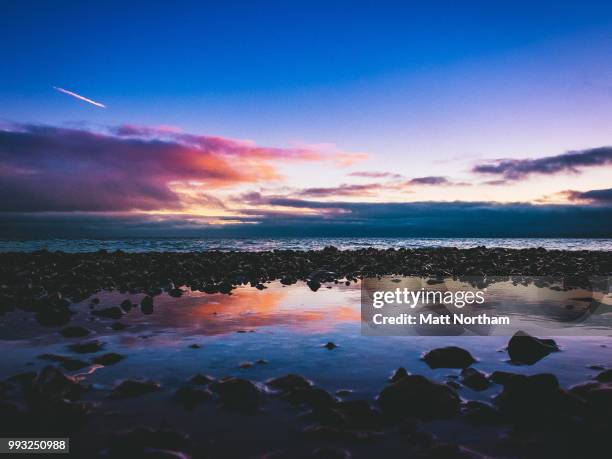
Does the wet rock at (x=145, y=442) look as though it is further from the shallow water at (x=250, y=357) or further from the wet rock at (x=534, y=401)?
the wet rock at (x=534, y=401)

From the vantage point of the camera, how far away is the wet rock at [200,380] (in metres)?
5.00

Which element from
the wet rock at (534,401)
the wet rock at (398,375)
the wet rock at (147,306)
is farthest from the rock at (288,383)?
the wet rock at (147,306)

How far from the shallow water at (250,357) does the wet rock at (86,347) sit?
6.8 inches

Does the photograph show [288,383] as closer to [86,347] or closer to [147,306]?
[86,347]

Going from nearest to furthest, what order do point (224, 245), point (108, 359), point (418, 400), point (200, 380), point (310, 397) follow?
point (418, 400) < point (310, 397) < point (200, 380) < point (108, 359) < point (224, 245)

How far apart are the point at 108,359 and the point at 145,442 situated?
274 centimetres

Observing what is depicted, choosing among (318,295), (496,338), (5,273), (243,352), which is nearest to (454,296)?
(318,295)

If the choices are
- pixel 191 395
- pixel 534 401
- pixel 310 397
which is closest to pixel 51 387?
pixel 191 395

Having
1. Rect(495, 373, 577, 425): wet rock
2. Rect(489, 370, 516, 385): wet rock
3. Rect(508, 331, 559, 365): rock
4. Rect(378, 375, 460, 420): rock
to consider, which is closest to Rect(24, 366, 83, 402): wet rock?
Rect(378, 375, 460, 420): rock

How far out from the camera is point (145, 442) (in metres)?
3.55

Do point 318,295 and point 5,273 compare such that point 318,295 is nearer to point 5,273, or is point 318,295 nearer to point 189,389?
point 189,389

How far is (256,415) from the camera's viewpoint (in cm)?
417

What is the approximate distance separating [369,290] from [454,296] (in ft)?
8.60

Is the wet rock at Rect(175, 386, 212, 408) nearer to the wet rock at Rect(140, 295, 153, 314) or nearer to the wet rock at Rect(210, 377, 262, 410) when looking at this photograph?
the wet rock at Rect(210, 377, 262, 410)
